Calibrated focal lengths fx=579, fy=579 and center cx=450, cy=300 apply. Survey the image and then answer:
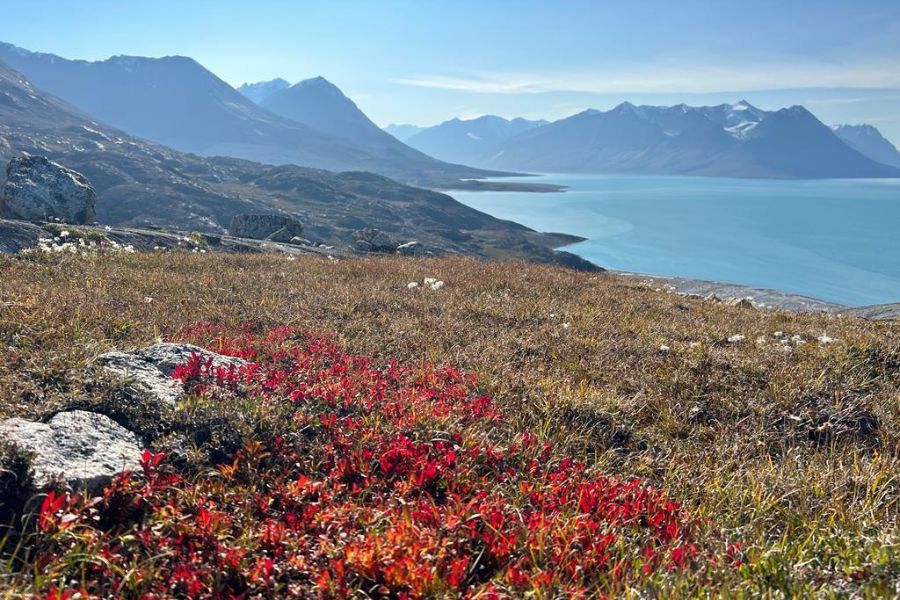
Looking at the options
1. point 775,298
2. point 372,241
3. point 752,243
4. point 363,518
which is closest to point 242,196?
point 372,241

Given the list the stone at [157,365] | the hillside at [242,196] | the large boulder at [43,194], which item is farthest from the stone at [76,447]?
the hillside at [242,196]

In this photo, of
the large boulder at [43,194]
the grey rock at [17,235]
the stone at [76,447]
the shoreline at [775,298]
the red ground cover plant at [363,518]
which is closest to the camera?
the red ground cover plant at [363,518]

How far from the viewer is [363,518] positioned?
4484mm

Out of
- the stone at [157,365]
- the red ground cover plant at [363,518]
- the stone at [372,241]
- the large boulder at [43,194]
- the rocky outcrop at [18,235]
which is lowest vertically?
the stone at [372,241]

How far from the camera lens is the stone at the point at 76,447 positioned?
440 cm

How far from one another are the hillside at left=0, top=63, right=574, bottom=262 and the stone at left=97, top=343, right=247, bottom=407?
73754mm

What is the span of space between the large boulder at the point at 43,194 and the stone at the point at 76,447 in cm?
2994

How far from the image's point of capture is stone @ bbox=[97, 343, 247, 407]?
5.95m

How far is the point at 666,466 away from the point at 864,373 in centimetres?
486

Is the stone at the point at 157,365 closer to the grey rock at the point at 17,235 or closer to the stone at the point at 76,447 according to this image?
the stone at the point at 76,447

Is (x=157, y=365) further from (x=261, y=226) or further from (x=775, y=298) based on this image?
(x=261, y=226)

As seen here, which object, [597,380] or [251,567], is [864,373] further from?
[251,567]

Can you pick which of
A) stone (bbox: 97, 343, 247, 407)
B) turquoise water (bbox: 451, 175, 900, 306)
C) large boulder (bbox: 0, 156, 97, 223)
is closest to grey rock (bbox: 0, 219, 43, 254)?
large boulder (bbox: 0, 156, 97, 223)

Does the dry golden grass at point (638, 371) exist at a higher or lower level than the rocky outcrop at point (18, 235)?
lower
